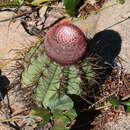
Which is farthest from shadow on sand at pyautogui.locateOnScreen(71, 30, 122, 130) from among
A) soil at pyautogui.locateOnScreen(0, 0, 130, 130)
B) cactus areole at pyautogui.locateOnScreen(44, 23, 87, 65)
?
cactus areole at pyautogui.locateOnScreen(44, 23, 87, 65)

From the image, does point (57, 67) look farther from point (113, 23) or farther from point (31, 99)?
point (113, 23)

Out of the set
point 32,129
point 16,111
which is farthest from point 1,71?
point 32,129

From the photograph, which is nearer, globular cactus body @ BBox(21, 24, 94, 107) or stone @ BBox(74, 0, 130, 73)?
globular cactus body @ BBox(21, 24, 94, 107)

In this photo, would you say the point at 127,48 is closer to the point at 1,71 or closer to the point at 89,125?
the point at 89,125

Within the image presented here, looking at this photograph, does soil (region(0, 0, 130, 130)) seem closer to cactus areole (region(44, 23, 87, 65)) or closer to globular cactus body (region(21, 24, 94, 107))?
globular cactus body (region(21, 24, 94, 107))

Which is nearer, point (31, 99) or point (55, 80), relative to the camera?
point (55, 80)

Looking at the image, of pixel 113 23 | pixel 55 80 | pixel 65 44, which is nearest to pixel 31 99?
pixel 55 80
